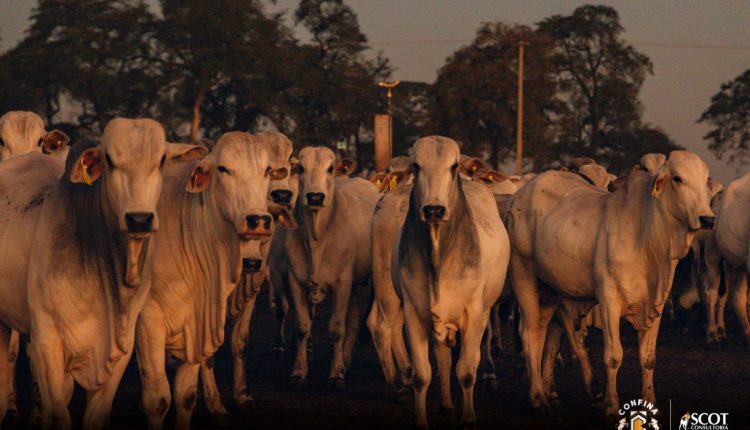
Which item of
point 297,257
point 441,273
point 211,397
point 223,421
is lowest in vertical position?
point 223,421

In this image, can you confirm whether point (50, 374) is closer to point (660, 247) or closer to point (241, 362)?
point (241, 362)

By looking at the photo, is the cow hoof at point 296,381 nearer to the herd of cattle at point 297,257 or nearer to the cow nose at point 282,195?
the herd of cattle at point 297,257

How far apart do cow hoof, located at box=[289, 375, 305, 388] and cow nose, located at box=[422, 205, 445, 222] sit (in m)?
3.54

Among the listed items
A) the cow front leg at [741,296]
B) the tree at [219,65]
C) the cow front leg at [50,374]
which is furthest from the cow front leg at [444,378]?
the tree at [219,65]

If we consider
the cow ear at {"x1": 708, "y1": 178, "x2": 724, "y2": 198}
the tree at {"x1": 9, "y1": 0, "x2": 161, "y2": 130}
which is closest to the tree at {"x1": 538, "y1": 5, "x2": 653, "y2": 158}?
the tree at {"x1": 9, "y1": 0, "x2": 161, "y2": 130}

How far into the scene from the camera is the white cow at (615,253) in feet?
36.3

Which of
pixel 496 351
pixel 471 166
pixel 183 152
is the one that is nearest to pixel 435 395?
pixel 471 166

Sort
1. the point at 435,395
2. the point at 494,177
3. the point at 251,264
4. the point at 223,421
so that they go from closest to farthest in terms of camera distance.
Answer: the point at 251,264
the point at 223,421
the point at 494,177
the point at 435,395

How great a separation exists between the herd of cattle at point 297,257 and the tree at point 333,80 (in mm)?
41388

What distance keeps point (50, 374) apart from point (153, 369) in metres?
0.97

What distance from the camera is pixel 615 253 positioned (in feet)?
36.8

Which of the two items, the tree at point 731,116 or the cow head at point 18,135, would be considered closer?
the cow head at point 18,135

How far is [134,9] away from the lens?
5566 centimetres

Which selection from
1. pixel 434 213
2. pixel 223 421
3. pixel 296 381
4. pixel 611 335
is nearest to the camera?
pixel 434 213
